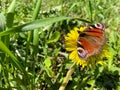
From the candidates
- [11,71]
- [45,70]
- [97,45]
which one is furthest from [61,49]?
[97,45]

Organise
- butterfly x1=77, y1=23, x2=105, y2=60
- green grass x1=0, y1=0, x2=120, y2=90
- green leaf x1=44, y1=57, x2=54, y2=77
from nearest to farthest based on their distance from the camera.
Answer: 1. butterfly x1=77, y1=23, x2=105, y2=60
2. green grass x1=0, y1=0, x2=120, y2=90
3. green leaf x1=44, y1=57, x2=54, y2=77

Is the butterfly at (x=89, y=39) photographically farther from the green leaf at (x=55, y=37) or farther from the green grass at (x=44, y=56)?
the green leaf at (x=55, y=37)

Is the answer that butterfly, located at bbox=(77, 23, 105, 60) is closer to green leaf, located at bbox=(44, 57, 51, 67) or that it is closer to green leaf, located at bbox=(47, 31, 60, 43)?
green leaf, located at bbox=(44, 57, 51, 67)

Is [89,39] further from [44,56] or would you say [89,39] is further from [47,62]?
[44,56]

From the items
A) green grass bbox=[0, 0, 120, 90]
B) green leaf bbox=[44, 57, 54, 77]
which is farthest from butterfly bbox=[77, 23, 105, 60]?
green leaf bbox=[44, 57, 54, 77]

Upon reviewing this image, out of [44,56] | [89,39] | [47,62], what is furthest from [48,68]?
[89,39]

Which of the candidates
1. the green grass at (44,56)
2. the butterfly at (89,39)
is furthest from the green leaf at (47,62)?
the butterfly at (89,39)
